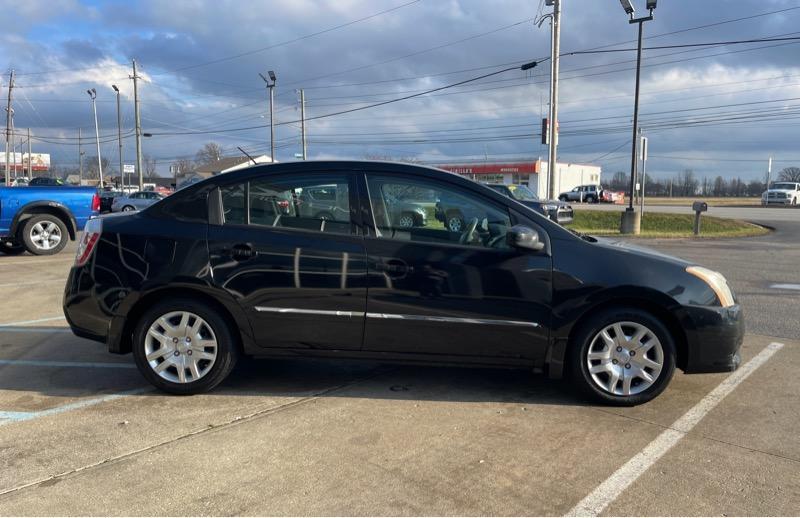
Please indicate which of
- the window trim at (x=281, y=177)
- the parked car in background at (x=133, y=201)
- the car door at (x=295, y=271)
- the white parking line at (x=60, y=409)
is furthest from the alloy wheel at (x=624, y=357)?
the parked car in background at (x=133, y=201)

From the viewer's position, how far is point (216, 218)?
4.34 meters

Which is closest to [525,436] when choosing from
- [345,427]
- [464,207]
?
[345,427]

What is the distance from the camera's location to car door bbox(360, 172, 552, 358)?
13.5ft

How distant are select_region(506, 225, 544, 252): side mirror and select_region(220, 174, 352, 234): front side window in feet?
3.69

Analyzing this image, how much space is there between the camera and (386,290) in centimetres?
414

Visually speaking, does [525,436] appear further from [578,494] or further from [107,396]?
[107,396]

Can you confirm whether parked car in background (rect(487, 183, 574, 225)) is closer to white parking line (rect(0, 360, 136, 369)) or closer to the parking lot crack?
the parking lot crack

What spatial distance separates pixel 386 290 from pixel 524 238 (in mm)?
993

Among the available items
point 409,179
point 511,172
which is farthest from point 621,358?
point 511,172

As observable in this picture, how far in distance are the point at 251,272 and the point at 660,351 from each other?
2876 millimetres

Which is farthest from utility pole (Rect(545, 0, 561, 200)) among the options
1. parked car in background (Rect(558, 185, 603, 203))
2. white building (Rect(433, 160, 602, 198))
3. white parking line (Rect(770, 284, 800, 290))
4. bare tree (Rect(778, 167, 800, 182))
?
bare tree (Rect(778, 167, 800, 182))

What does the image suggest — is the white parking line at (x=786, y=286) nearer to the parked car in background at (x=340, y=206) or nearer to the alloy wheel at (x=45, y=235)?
the parked car in background at (x=340, y=206)

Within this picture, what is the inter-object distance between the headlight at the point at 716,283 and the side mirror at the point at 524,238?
1.10 m

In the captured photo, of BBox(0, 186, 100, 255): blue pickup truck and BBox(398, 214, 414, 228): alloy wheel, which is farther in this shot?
BBox(0, 186, 100, 255): blue pickup truck
